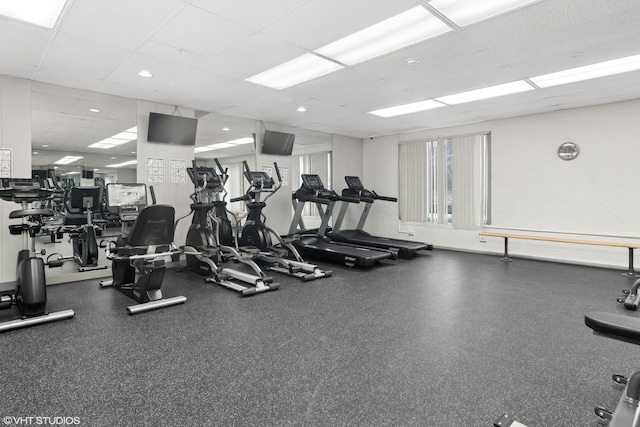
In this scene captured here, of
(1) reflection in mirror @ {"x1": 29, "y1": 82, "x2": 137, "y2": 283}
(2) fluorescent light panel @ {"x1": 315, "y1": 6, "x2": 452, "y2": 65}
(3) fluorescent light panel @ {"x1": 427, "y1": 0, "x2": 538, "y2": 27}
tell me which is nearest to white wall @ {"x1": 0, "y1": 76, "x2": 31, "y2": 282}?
(1) reflection in mirror @ {"x1": 29, "y1": 82, "x2": 137, "y2": 283}

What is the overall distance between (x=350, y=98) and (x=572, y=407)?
455cm

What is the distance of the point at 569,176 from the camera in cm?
592

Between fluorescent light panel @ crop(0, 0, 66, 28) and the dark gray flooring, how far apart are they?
8.88 feet

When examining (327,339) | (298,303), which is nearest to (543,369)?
(327,339)

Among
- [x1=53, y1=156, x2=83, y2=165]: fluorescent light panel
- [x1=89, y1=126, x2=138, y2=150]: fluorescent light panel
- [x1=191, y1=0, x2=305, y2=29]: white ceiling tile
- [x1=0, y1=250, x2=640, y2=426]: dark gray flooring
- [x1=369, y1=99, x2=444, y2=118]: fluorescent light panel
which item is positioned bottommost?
[x1=0, y1=250, x2=640, y2=426]: dark gray flooring

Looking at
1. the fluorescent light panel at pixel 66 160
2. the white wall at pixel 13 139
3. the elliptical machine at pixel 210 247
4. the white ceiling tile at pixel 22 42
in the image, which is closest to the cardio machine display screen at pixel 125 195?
the elliptical machine at pixel 210 247

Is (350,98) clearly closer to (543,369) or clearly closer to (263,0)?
(263,0)

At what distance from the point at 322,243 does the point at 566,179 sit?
453 cm

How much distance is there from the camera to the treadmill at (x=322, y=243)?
18.6 feet

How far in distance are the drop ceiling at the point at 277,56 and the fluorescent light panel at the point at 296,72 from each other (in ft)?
0.48

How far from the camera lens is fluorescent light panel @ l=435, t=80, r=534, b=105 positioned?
4.72m

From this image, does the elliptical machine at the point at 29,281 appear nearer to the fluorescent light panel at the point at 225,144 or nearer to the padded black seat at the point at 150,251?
the padded black seat at the point at 150,251

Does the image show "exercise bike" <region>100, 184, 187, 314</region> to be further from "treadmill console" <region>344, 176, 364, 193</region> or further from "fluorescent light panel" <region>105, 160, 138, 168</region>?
"treadmill console" <region>344, 176, 364, 193</region>

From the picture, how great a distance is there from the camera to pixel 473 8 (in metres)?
2.77
